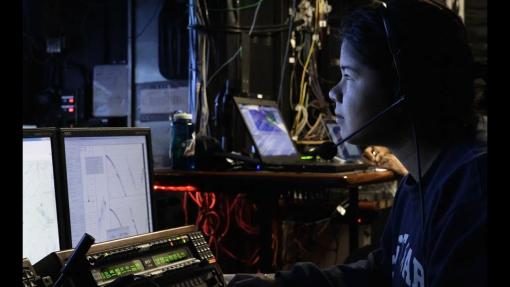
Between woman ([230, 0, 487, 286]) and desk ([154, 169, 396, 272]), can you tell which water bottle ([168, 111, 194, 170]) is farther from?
woman ([230, 0, 487, 286])

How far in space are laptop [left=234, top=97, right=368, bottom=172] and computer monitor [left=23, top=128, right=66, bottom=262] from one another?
3.36 ft

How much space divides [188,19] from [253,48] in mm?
344

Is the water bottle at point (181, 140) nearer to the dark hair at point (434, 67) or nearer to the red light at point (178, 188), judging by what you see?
the red light at point (178, 188)

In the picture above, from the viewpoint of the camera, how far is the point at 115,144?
1192 millimetres

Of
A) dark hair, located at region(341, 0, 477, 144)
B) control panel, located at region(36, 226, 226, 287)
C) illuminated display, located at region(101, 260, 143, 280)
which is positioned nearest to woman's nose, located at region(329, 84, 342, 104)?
dark hair, located at region(341, 0, 477, 144)

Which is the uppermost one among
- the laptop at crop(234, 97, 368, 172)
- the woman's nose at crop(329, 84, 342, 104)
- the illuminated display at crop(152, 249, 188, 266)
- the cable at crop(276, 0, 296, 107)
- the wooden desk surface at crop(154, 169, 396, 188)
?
the cable at crop(276, 0, 296, 107)

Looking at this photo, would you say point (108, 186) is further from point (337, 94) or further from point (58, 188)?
point (337, 94)

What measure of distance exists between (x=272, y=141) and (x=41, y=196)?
128cm

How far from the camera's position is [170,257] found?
3.29 ft

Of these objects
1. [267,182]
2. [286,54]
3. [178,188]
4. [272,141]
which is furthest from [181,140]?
[286,54]

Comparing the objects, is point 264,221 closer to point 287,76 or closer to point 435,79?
point 435,79

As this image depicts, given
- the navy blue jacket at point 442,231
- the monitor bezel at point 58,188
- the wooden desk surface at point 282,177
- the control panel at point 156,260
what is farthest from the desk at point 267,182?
the monitor bezel at point 58,188

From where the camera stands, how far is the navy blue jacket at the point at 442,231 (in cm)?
72

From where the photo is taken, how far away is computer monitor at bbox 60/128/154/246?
1084mm
